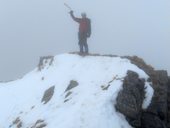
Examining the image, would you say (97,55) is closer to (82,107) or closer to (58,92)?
(58,92)

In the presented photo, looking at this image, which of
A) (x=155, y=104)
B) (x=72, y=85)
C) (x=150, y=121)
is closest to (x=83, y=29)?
(x=72, y=85)

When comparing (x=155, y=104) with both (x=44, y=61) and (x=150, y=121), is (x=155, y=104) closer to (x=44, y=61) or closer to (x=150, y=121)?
(x=150, y=121)

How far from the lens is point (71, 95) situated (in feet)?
99.7

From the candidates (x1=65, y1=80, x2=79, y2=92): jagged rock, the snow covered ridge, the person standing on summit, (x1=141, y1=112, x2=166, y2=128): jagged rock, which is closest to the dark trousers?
the person standing on summit

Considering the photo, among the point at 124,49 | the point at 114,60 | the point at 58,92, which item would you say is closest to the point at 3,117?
the point at 58,92

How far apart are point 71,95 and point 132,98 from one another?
3.41 m

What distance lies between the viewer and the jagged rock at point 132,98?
27.7 metres

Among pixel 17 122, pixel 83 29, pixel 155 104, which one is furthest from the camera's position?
pixel 83 29

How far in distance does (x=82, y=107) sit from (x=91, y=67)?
15.3ft

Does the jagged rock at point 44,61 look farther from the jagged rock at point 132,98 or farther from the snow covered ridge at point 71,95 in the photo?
the jagged rock at point 132,98

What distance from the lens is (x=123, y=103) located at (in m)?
27.9

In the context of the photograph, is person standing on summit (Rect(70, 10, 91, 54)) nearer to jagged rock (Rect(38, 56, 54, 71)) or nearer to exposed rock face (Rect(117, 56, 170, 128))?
jagged rock (Rect(38, 56, 54, 71))

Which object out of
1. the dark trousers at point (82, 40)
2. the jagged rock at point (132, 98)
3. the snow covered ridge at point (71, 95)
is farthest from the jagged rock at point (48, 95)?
the jagged rock at point (132, 98)

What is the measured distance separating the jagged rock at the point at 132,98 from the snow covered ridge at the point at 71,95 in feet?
0.71
